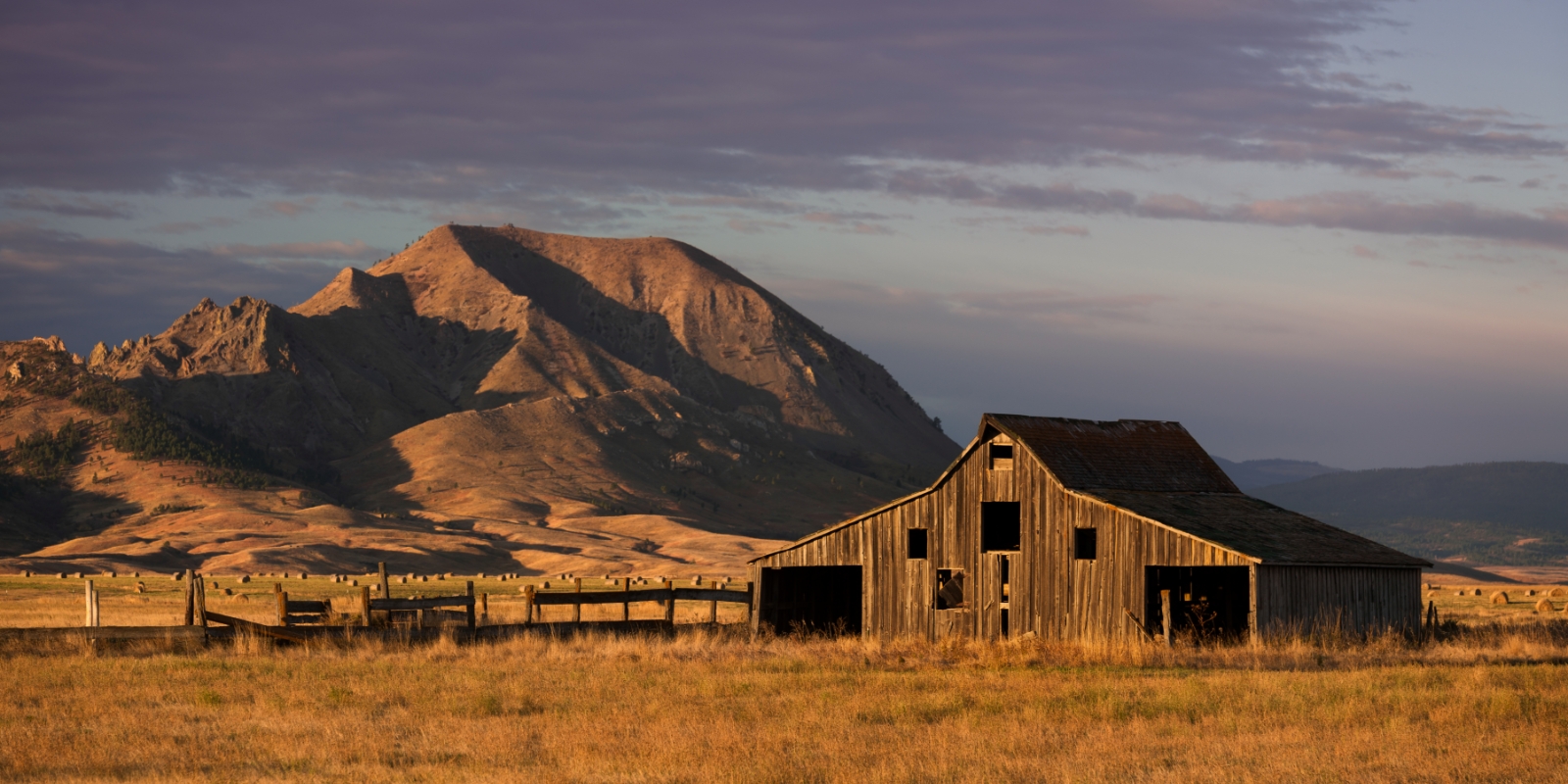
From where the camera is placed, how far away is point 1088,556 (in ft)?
104

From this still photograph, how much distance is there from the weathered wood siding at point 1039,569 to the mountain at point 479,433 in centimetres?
6013

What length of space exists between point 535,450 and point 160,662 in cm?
11883

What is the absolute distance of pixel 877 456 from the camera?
580 ft

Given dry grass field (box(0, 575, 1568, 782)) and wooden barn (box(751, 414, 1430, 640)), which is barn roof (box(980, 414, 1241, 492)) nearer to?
wooden barn (box(751, 414, 1430, 640))

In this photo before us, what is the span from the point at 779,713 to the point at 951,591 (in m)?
15.0

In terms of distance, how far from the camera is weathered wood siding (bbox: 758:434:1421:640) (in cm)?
2975

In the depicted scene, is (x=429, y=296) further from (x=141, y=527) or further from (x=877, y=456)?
(x=141, y=527)

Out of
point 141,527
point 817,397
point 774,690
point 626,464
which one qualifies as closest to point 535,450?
point 626,464

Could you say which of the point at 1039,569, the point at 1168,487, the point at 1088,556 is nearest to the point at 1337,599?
the point at 1088,556

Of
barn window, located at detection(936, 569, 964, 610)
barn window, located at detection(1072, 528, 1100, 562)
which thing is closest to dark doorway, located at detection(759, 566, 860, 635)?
barn window, located at detection(936, 569, 964, 610)

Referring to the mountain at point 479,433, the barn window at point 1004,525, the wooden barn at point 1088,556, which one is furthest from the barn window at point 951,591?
the mountain at point 479,433

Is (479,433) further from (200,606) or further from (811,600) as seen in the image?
(200,606)

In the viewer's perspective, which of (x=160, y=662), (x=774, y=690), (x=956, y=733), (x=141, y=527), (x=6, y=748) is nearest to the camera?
(x=6, y=748)

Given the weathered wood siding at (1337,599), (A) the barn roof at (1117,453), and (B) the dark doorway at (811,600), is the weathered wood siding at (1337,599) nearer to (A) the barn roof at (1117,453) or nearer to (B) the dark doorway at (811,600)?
(A) the barn roof at (1117,453)
